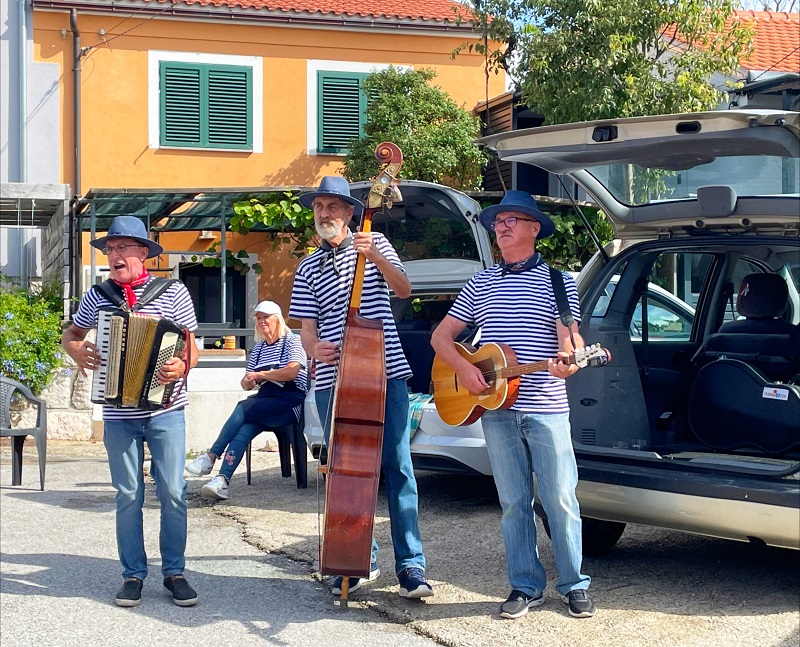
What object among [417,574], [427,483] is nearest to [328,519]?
[417,574]

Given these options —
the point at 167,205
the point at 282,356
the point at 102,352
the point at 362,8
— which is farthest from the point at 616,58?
the point at 102,352

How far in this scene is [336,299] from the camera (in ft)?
17.0

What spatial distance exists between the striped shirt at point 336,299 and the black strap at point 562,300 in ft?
2.30

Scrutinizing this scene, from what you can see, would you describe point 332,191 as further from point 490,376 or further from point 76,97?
point 76,97

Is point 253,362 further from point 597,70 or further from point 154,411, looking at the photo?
point 597,70

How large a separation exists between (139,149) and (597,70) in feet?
24.5

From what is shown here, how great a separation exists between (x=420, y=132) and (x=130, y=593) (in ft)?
38.3

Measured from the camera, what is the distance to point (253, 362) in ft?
28.2

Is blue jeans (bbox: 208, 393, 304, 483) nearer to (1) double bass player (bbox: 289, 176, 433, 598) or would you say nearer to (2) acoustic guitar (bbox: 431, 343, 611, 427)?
(1) double bass player (bbox: 289, 176, 433, 598)

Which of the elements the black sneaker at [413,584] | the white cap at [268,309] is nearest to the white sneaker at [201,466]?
the white cap at [268,309]

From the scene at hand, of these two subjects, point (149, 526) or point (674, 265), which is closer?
point (674, 265)

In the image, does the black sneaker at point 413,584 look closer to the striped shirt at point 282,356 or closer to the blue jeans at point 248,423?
the blue jeans at point 248,423

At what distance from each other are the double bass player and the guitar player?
285 millimetres

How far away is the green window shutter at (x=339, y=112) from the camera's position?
57.7 feet
